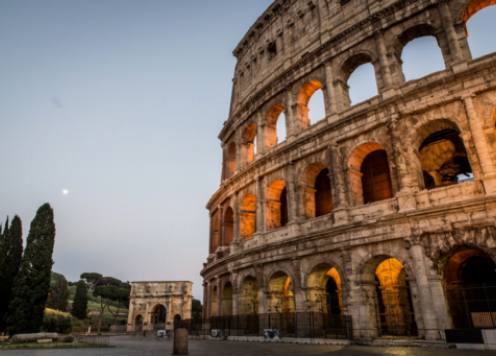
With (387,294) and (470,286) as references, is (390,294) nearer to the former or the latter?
(387,294)

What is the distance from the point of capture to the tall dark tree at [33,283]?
20062mm

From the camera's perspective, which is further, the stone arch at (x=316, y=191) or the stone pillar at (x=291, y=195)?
the stone arch at (x=316, y=191)

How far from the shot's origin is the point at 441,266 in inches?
437

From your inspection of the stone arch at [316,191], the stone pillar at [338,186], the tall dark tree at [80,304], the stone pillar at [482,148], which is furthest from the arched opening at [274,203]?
the tall dark tree at [80,304]

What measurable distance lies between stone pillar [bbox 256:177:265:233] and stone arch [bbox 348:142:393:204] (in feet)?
15.7

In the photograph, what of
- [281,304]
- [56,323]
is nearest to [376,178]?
[281,304]

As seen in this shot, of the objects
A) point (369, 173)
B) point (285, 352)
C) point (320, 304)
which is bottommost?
point (285, 352)

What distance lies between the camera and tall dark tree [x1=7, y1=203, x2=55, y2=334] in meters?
20.1

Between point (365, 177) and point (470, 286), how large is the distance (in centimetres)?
579

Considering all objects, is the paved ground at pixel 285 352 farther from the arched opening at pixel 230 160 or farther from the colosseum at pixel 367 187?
the arched opening at pixel 230 160

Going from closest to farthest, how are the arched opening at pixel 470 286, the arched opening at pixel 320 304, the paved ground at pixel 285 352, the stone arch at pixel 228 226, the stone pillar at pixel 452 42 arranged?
the paved ground at pixel 285 352 < the arched opening at pixel 470 286 < the stone pillar at pixel 452 42 < the arched opening at pixel 320 304 < the stone arch at pixel 228 226

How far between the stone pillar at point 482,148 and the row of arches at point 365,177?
1135 millimetres

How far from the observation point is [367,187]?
15742 millimetres

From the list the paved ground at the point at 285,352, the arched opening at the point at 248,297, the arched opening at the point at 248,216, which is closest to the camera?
the paved ground at the point at 285,352
